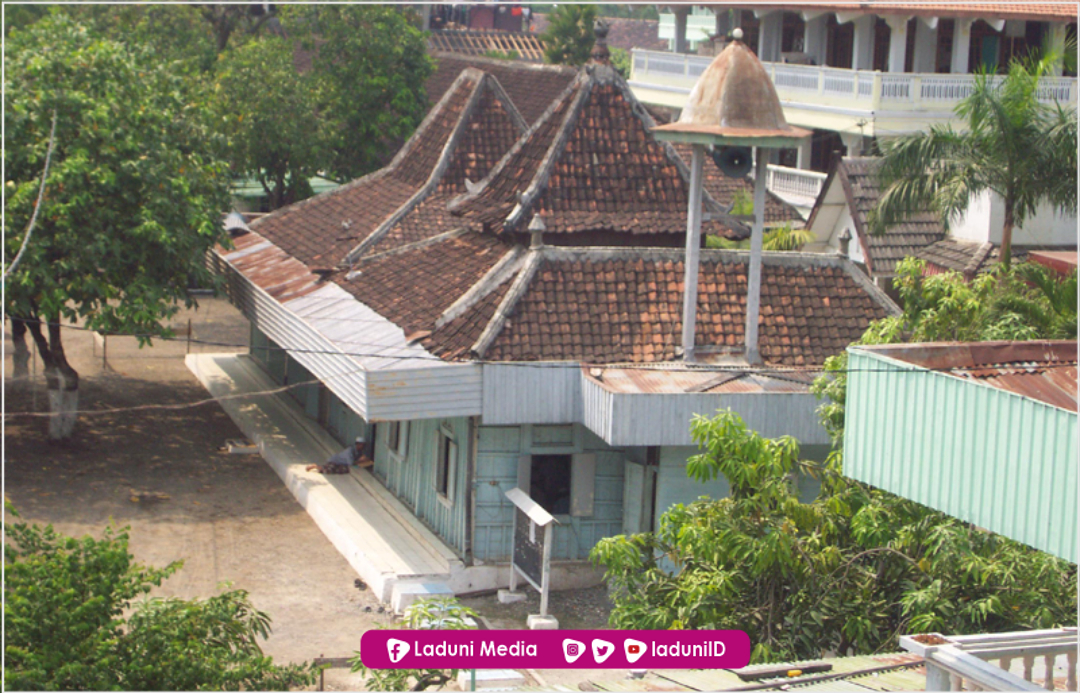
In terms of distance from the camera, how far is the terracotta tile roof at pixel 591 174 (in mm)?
18469

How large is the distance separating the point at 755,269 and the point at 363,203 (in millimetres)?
8835

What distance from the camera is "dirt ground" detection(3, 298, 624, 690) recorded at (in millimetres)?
15758

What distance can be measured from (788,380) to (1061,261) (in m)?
4.94

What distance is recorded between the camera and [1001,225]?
21.6 m

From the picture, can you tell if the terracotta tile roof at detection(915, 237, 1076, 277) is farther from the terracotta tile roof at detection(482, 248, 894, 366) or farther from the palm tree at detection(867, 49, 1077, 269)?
the palm tree at detection(867, 49, 1077, 269)

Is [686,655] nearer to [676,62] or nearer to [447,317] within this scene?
[447,317]

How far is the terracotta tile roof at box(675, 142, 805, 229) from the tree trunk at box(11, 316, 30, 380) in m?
13.1

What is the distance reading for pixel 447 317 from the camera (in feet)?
56.3

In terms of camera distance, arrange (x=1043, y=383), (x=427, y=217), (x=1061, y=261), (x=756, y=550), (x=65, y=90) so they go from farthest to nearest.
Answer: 1. (x=427, y=217)
2. (x=65, y=90)
3. (x=1061, y=261)
4. (x=756, y=550)
5. (x=1043, y=383)

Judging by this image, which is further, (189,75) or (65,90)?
(189,75)

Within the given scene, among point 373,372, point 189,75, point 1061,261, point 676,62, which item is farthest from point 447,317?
point 676,62

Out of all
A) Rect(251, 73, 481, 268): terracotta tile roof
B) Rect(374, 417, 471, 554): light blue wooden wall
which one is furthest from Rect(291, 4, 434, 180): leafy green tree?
Rect(374, 417, 471, 554): light blue wooden wall

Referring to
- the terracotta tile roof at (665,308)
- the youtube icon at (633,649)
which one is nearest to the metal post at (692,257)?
the terracotta tile roof at (665,308)

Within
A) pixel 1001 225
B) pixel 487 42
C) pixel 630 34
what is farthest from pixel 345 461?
pixel 630 34
